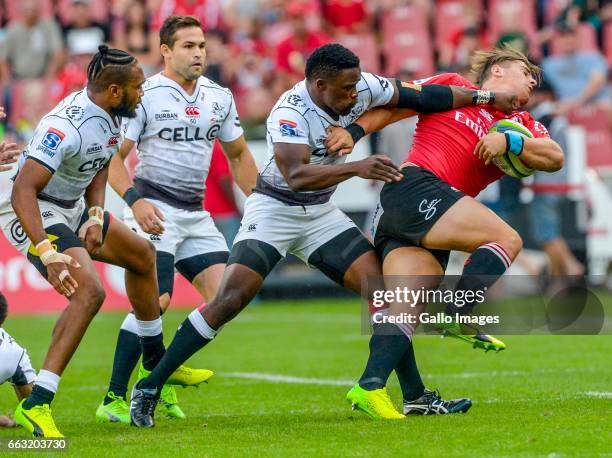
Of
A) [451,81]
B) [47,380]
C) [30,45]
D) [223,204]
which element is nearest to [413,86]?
[451,81]

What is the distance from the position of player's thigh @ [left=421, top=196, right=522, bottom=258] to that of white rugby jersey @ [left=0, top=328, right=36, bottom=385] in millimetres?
2645

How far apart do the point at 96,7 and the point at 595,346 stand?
491 inches

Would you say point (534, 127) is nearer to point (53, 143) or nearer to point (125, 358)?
point (53, 143)

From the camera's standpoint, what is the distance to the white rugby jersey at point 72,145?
22.8 ft

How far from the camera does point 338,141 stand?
7.28 m

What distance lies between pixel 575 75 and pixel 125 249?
11.9m

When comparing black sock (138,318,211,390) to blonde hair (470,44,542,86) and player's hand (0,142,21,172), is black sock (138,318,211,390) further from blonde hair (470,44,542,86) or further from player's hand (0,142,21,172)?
blonde hair (470,44,542,86)

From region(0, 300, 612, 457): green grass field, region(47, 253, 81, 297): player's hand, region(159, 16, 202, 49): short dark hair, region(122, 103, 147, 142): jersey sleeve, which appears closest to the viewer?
region(0, 300, 612, 457): green grass field

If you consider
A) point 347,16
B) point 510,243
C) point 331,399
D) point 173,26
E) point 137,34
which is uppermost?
point 347,16

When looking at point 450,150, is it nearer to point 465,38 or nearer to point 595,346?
point 595,346

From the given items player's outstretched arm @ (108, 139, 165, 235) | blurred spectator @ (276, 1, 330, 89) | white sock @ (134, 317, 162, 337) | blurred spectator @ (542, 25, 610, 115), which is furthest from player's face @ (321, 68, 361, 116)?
blurred spectator @ (542, 25, 610, 115)

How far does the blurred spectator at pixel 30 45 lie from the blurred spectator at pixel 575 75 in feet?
26.2

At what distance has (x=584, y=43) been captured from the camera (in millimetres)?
18703

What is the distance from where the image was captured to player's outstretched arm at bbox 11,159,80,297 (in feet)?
22.0
